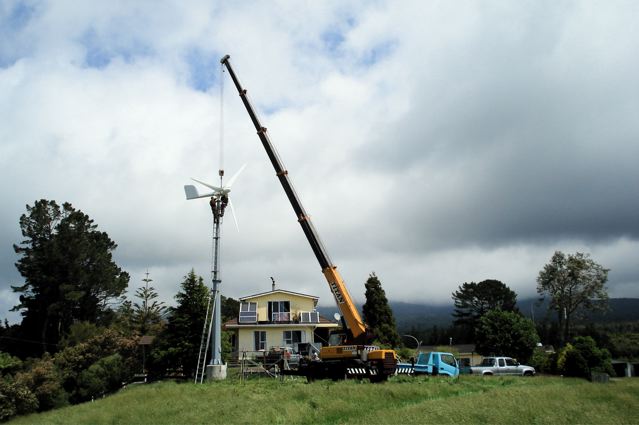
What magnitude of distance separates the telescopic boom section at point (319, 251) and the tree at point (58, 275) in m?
33.3

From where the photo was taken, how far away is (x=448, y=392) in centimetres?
2184

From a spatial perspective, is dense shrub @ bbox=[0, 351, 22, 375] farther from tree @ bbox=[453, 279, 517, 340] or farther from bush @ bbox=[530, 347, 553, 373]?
tree @ bbox=[453, 279, 517, 340]

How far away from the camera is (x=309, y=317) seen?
47.7 meters

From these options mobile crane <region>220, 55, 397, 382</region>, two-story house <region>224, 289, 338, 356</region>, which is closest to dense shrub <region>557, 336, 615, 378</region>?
mobile crane <region>220, 55, 397, 382</region>

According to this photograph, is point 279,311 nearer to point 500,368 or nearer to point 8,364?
point 500,368

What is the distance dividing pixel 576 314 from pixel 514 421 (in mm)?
49196

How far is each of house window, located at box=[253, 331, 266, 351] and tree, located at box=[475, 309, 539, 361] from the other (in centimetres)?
1922

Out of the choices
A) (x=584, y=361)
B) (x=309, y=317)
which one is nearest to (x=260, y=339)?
(x=309, y=317)

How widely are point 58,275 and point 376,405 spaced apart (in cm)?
4690

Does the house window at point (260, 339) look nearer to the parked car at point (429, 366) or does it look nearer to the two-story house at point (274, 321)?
the two-story house at point (274, 321)

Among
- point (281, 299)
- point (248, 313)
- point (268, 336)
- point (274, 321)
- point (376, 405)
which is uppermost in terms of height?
point (281, 299)

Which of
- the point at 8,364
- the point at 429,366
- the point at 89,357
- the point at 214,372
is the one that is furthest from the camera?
the point at 8,364

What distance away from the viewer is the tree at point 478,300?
290ft

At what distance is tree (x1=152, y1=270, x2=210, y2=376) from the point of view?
35.7 metres
